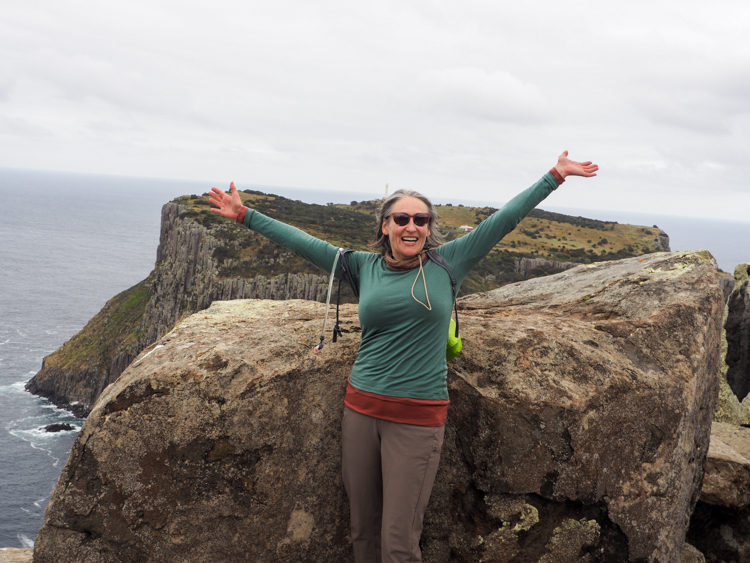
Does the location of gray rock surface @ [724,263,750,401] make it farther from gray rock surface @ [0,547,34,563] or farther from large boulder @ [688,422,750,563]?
gray rock surface @ [0,547,34,563]

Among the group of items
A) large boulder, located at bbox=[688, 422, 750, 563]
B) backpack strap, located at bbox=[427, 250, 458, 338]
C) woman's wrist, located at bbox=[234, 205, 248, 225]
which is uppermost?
woman's wrist, located at bbox=[234, 205, 248, 225]

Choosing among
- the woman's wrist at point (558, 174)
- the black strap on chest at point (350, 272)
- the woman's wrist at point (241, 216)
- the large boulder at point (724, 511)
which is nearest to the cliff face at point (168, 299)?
the large boulder at point (724, 511)

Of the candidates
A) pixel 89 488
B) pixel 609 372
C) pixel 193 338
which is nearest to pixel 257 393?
pixel 193 338

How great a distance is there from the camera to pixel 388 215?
17.9ft

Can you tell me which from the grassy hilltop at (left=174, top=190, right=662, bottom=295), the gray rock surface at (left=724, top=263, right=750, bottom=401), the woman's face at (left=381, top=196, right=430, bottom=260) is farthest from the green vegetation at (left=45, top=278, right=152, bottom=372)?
the woman's face at (left=381, top=196, right=430, bottom=260)

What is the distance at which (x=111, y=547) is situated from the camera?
18.0 ft

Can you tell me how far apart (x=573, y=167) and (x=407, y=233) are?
211 cm

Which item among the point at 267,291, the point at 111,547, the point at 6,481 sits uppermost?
the point at 111,547

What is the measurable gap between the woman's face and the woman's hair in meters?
0.10

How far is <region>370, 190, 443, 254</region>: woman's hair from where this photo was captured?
5489mm

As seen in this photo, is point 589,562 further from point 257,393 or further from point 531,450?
point 257,393

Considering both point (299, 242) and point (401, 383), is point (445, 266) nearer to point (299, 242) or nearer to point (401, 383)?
point (401, 383)

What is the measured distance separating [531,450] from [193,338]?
4072 mm

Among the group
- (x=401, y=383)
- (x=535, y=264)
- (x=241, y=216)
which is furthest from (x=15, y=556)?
(x=535, y=264)
